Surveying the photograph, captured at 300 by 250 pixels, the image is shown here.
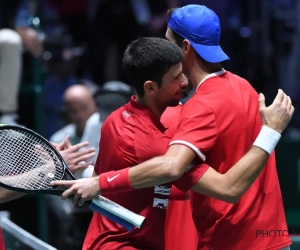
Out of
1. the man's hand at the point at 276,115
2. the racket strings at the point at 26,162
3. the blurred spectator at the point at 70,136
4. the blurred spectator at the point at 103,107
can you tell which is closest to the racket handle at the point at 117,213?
the racket strings at the point at 26,162

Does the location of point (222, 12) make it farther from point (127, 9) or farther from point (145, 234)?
point (145, 234)

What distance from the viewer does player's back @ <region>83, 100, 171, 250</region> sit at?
3.73 meters

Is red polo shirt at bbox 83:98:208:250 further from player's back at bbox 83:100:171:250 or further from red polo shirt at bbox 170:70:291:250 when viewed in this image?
red polo shirt at bbox 170:70:291:250

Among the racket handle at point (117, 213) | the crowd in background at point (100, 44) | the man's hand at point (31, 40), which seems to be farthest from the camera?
the crowd in background at point (100, 44)

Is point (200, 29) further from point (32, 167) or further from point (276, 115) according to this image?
point (32, 167)

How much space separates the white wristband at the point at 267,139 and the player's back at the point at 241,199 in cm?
17

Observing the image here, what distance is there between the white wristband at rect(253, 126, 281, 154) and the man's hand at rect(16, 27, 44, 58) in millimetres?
5147

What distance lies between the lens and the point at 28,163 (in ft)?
12.9

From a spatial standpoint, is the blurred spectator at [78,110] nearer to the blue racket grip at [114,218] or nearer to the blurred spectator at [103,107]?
the blurred spectator at [103,107]

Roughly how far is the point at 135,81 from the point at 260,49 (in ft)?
20.3

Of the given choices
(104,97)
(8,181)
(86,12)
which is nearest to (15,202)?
(104,97)

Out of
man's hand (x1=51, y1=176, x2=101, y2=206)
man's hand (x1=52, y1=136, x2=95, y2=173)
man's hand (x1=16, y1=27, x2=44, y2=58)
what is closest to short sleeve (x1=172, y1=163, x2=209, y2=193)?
man's hand (x1=51, y1=176, x2=101, y2=206)

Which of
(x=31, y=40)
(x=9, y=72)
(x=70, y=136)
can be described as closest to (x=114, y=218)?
(x=70, y=136)

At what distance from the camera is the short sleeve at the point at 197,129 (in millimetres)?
3623
